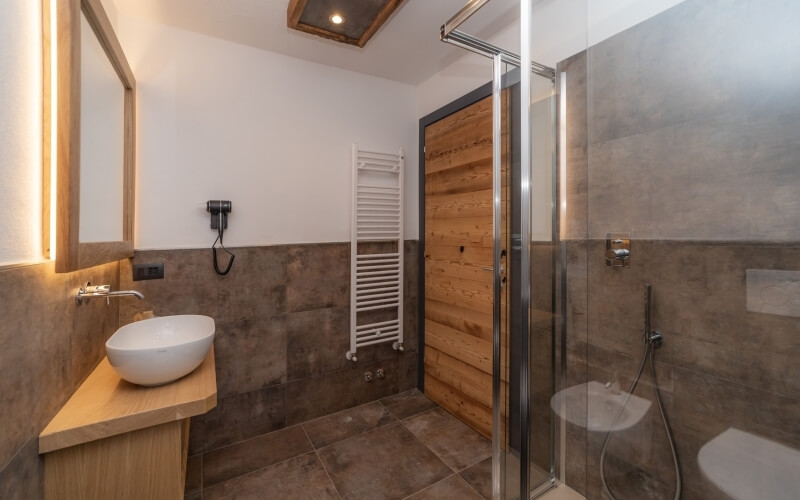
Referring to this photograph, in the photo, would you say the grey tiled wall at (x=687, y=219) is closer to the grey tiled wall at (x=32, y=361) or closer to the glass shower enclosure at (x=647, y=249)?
the glass shower enclosure at (x=647, y=249)

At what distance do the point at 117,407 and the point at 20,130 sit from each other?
869 mm

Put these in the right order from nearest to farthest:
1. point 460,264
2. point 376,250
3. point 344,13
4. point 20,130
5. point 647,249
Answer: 1. point 20,130
2. point 647,249
3. point 344,13
4. point 460,264
5. point 376,250

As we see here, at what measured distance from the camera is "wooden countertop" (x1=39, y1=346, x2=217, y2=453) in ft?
3.26

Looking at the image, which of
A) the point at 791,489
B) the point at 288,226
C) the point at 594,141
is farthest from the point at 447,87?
the point at 791,489

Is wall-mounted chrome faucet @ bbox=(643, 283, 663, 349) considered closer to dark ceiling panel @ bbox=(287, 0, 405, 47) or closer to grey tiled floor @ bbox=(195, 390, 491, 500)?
grey tiled floor @ bbox=(195, 390, 491, 500)

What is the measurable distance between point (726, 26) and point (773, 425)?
4.33 feet

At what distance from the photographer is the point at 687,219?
4.06 ft

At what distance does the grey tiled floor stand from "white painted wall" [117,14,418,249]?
4.22ft

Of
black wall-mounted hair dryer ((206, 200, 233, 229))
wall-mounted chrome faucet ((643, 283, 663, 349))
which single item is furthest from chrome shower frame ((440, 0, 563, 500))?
black wall-mounted hair dryer ((206, 200, 233, 229))

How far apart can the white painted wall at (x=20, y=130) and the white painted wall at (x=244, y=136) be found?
3.24ft

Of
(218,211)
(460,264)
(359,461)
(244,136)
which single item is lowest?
(359,461)

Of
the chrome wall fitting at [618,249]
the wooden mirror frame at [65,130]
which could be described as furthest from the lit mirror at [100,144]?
the chrome wall fitting at [618,249]

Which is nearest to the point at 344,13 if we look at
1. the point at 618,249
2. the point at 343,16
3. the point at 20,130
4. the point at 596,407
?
the point at 343,16

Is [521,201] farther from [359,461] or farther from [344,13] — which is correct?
[359,461]
